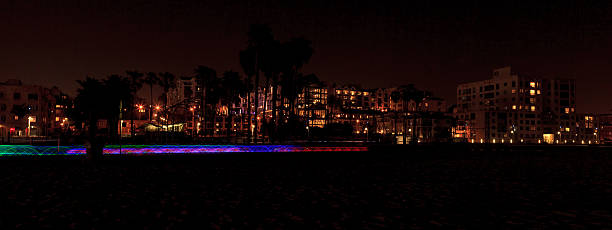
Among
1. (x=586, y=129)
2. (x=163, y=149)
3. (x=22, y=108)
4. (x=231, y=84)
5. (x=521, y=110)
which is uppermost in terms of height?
(x=231, y=84)

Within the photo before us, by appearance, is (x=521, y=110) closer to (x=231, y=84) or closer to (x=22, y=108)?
(x=231, y=84)

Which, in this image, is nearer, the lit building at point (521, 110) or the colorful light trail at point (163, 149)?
the colorful light trail at point (163, 149)

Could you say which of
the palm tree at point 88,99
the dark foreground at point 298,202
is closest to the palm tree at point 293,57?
the palm tree at point 88,99

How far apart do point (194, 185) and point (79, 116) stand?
7907cm

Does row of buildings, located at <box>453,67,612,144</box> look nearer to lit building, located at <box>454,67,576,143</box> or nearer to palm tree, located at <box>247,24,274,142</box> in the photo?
lit building, located at <box>454,67,576,143</box>

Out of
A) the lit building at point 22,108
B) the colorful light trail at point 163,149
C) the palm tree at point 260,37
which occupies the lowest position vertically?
the colorful light trail at point 163,149

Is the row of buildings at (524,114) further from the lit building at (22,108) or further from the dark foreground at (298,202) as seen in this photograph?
the dark foreground at (298,202)

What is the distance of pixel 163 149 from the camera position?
35.1 meters

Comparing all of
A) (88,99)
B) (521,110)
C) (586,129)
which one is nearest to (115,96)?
(88,99)

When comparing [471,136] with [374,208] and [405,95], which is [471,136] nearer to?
[405,95]

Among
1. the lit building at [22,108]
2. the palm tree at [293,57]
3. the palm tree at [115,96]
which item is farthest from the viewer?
the lit building at [22,108]

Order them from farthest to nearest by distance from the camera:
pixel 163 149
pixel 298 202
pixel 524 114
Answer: pixel 524 114, pixel 163 149, pixel 298 202

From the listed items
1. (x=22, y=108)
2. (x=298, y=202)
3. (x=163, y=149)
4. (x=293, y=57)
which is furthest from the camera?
(x=22, y=108)

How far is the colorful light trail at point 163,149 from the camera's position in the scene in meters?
32.5
